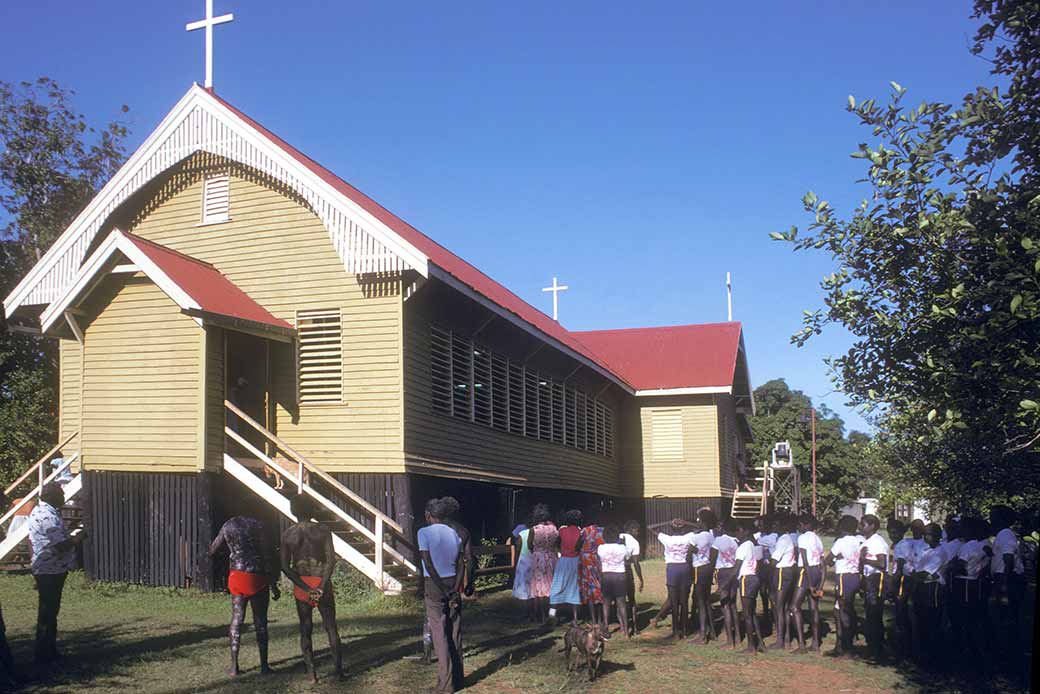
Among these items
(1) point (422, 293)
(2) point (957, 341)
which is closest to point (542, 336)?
(1) point (422, 293)

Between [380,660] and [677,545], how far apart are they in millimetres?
4470

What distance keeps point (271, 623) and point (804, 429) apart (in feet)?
160

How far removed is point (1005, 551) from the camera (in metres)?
13.2

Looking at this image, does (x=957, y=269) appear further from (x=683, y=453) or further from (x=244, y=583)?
(x=683, y=453)

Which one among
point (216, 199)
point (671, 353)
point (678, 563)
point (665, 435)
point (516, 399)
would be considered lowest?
point (678, 563)

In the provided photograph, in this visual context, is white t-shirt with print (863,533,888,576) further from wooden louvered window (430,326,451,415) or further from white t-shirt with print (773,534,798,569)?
wooden louvered window (430,326,451,415)

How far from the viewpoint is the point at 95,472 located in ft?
57.1

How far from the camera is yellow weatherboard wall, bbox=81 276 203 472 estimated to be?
16.7 meters

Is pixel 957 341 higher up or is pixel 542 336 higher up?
pixel 542 336

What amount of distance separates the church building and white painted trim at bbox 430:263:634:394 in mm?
75

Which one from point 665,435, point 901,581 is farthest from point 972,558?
point 665,435

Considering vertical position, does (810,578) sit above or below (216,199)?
below

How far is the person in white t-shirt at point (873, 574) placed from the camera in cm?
1332

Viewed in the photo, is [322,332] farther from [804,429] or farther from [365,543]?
[804,429]
